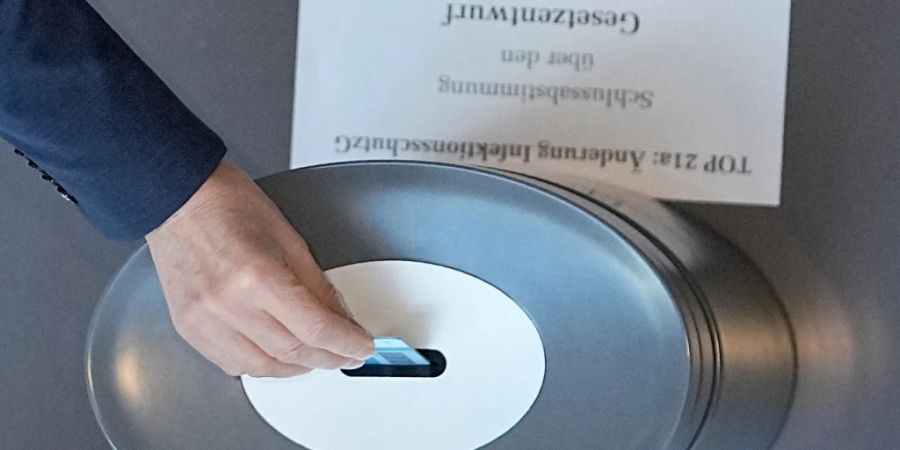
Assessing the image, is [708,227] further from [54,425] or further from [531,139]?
[54,425]

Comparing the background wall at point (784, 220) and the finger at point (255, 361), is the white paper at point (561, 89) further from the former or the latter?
the finger at point (255, 361)

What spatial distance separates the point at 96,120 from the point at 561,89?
28cm

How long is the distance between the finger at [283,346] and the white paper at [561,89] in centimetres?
19

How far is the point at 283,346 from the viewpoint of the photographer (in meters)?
0.46

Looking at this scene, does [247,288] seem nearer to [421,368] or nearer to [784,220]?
[421,368]

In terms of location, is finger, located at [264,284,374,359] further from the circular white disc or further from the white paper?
the white paper

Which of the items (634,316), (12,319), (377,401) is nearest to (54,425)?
(12,319)

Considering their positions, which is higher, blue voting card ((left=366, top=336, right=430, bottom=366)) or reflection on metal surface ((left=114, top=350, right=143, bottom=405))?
blue voting card ((left=366, top=336, right=430, bottom=366))

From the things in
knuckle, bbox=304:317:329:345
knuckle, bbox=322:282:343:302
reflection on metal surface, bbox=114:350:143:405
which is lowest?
reflection on metal surface, bbox=114:350:143:405

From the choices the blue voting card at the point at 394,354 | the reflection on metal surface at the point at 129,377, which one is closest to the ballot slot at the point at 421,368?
the blue voting card at the point at 394,354

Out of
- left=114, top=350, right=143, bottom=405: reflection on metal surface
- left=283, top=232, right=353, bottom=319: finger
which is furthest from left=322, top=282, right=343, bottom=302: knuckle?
left=114, top=350, right=143, bottom=405: reflection on metal surface

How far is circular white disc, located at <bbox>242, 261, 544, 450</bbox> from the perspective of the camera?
0.49 meters

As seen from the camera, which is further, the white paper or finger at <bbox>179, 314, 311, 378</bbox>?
the white paper

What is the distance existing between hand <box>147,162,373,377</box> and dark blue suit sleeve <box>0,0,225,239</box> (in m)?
0.01
